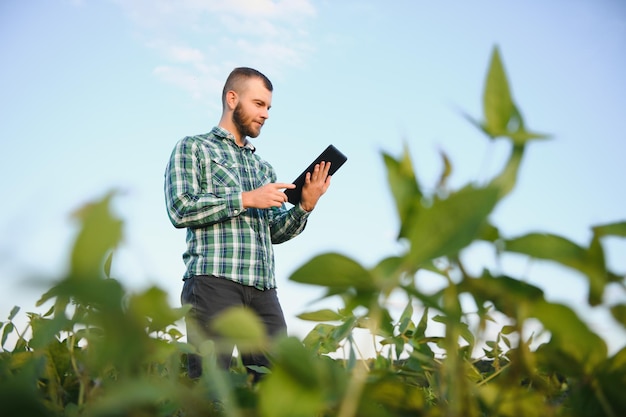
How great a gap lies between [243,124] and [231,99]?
0.67 feet

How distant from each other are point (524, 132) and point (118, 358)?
19 centimetres

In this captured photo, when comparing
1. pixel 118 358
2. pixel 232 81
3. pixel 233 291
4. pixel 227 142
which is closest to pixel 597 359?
pixel 118 358

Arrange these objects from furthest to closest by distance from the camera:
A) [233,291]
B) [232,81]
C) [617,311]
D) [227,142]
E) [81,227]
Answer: [232,81]
[227,142]
[233,291]
[617,311]
[81,227]

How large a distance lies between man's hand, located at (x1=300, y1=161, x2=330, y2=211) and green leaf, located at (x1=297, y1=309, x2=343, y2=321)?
2147 mm

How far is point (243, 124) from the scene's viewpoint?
127 inches

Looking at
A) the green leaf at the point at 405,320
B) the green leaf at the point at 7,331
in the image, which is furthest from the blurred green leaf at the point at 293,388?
the green leaf at the point at 7,331

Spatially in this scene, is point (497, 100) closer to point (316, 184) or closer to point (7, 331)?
point (7, 331)

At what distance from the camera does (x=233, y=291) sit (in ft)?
8.88

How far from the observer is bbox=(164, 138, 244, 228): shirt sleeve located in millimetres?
2549

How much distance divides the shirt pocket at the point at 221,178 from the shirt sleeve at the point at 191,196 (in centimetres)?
4

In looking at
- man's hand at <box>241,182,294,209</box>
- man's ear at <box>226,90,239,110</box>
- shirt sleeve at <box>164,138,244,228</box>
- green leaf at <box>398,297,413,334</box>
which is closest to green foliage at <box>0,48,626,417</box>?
green leaf at <box>398,297,413,334</box>

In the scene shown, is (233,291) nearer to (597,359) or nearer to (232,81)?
(232,81)

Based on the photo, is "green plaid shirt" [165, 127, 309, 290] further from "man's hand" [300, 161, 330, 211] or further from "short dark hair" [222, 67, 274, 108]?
"short dark hair" [222, 67, 274, 108]

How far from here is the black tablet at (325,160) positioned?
2.67 metres
